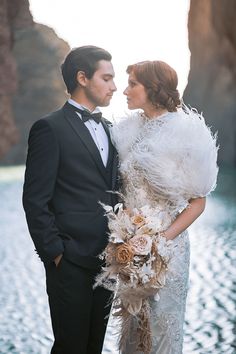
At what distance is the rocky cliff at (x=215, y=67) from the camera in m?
22.9

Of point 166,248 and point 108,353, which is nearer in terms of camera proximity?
point 166,248

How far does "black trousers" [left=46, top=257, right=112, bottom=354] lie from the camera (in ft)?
8.28

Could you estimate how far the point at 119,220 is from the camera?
7.73 ft

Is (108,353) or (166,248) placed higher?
(166,248)

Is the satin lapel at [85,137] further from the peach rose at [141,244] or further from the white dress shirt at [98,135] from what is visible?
the peach rose at [141,244]

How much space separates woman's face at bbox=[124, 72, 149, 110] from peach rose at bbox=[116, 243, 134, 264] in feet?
2.06

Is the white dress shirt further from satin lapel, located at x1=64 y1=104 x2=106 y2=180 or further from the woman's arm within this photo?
the woman's arm

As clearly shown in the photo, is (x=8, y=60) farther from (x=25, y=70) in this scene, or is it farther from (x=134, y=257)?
(x=134, y=257)

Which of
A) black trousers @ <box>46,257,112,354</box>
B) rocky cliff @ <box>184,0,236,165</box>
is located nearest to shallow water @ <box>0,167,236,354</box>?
black trousers @ <box>46,257,112,354</box>

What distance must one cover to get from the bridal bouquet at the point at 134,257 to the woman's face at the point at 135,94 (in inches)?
18.3

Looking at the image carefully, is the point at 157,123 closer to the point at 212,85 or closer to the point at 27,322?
the point at 27,322

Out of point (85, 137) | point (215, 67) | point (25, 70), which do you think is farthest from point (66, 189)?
point (25, 70)

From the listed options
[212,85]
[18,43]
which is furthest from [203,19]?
[18,43]

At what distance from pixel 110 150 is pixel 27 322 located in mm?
1910
